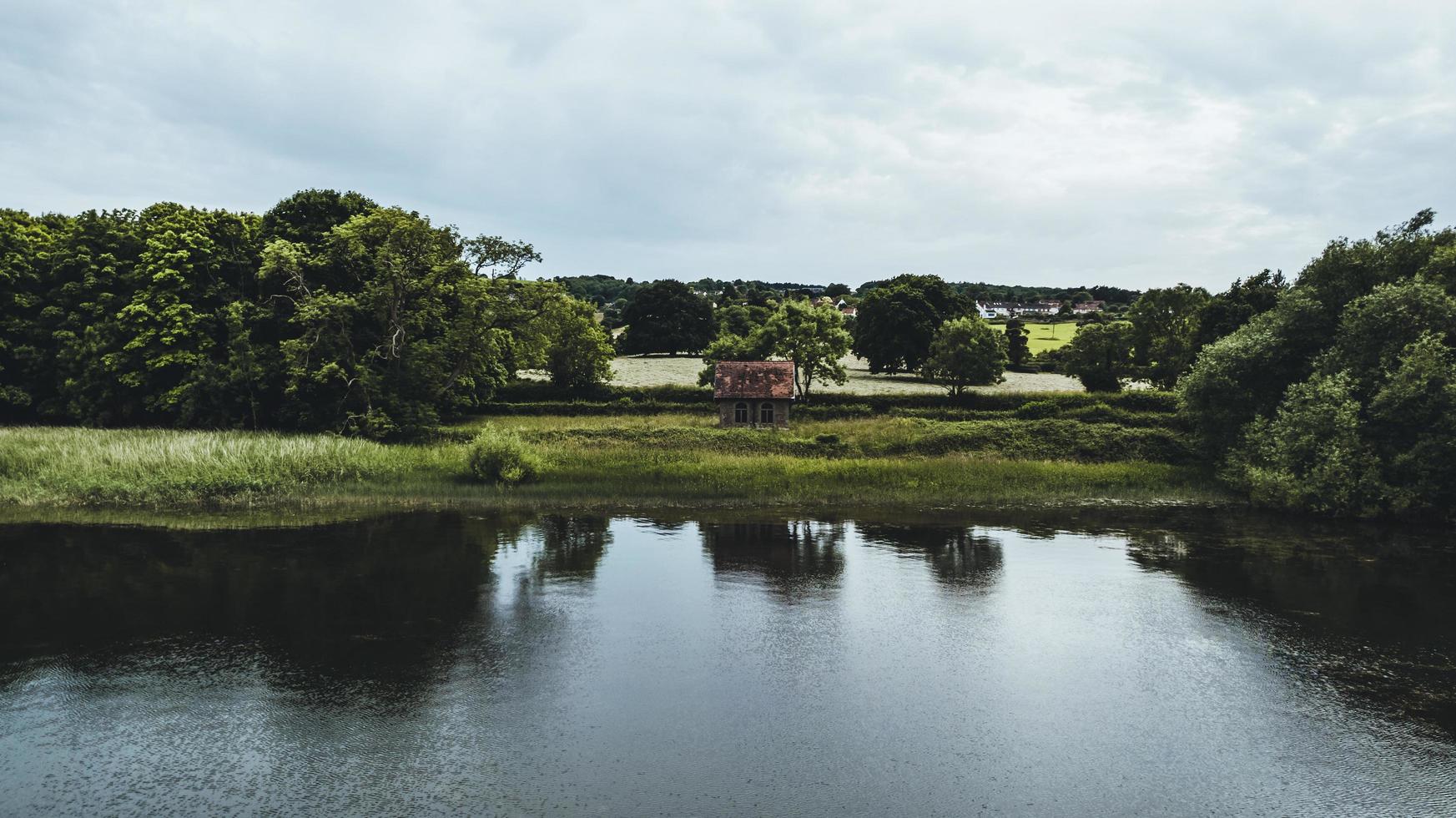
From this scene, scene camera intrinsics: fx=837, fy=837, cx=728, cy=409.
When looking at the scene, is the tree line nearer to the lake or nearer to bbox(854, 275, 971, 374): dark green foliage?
the lake

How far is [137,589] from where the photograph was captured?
2302cm

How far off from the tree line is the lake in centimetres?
2060

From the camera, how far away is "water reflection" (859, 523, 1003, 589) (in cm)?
2570

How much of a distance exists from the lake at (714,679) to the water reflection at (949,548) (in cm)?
32

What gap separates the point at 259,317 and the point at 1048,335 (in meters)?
117

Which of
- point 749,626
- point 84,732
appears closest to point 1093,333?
point 749,626

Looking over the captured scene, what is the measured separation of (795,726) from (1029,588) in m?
12.1

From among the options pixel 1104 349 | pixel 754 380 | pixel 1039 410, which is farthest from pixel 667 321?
pixel 1039 410

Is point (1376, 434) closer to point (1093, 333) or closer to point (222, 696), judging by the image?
point (222, 696)

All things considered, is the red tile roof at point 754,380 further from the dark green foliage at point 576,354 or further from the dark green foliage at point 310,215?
the dark green foliage at point 310,215

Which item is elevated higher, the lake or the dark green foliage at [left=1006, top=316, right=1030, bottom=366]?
the dark green foliage at [left=1006, top=316, right=1030, bottom=366]

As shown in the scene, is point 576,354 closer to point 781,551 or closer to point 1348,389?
point 781,551

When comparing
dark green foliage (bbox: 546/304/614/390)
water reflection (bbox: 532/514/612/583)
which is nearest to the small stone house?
dark green foliage (bbox: 546/304/614/390)

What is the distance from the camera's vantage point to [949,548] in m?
29.5
